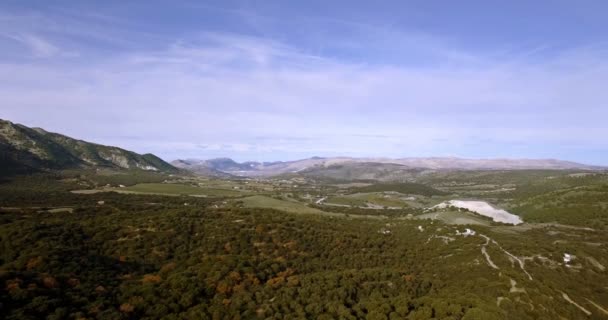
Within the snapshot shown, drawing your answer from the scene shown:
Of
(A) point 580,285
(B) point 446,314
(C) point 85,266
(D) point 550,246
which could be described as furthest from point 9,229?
(D) point 550,246

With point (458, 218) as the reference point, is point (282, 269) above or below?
below

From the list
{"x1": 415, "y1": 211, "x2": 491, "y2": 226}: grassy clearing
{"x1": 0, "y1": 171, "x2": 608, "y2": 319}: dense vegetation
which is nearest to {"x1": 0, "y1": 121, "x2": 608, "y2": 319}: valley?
{"x1": 0, "y1": 171, "x2": 608, "y2": 319}: dense vegetation

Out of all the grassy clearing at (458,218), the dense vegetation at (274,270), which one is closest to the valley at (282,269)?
the dense vegetation at (274,270)

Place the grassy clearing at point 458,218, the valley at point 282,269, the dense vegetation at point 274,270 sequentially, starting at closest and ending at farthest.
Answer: the dense vegetation at point 274,270 < the valley at point 282,269 < the grassy clearing at point 458,218

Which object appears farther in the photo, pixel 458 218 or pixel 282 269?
pixel 458 218

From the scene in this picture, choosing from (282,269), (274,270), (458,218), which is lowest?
(282,269)

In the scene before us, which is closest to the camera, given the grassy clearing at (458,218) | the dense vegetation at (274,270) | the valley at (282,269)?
the dense vegetation at (274,270)

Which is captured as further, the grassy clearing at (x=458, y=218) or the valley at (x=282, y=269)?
the grassy clearing at (x=458, y=218)

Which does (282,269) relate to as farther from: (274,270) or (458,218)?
(458,218)

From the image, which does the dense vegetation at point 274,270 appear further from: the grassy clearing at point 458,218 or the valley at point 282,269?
the grassy clearing at point 458,218

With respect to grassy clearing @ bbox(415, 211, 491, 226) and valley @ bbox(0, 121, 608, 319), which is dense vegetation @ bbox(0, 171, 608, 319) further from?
grassy clearing @ bbox(415, 211, 491, 226)

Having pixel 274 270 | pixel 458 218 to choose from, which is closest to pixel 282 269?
pixel 274 270
